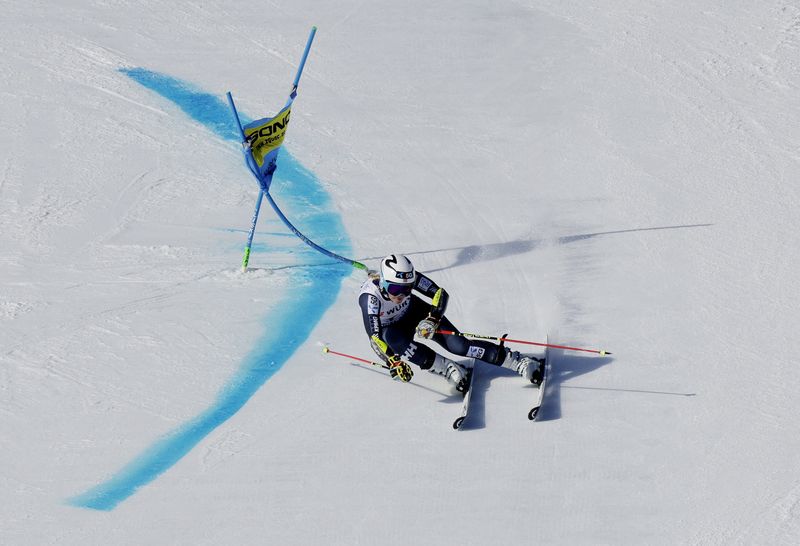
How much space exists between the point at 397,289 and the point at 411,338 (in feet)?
1.83

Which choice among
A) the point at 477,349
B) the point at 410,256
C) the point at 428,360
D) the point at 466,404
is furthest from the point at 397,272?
the point at 410,256

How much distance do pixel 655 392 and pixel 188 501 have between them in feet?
14.5

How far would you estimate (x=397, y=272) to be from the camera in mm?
10805

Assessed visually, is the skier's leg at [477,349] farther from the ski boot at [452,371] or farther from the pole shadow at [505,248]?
the pole shadow at [505,248]

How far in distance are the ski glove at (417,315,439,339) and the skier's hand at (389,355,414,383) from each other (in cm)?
45

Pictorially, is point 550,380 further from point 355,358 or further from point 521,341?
point 355,358

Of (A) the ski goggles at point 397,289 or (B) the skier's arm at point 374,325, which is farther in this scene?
(A) the ski goggles at point 397,289

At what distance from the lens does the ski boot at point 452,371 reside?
35.7ft

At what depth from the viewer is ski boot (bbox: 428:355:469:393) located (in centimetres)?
1089

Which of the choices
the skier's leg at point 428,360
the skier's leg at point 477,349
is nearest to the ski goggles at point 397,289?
the skier's leg at point 428,360

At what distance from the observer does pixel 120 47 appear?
1745 centimetres

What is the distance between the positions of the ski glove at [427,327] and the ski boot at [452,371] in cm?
23

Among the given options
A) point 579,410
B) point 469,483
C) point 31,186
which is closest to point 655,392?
point 579,410

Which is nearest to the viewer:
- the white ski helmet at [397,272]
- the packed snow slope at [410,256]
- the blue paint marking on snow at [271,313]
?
the packed snow slope at [410,256]
